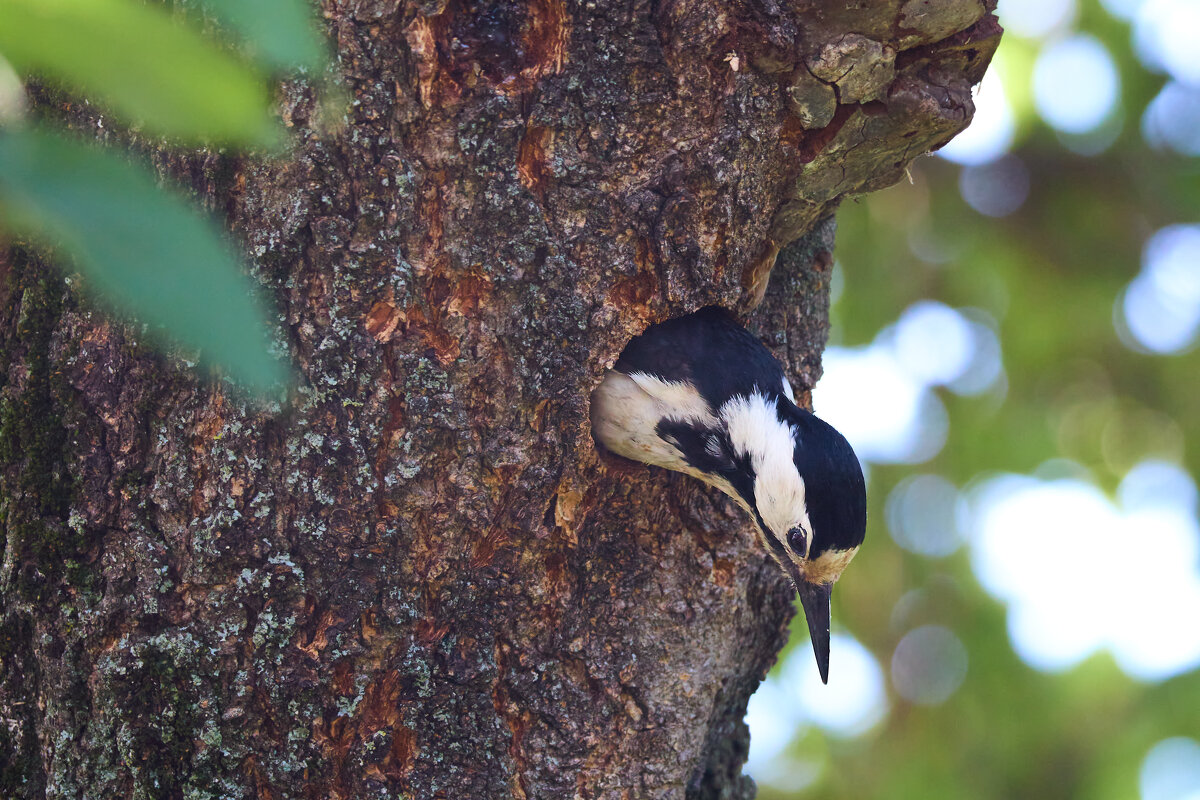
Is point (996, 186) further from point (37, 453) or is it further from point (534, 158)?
point (37, 453)

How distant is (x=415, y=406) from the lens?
164 centimetres

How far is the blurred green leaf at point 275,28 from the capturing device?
18.9 inches

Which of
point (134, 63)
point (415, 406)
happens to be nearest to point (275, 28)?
point (134, 63)

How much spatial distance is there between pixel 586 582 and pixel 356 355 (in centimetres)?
63

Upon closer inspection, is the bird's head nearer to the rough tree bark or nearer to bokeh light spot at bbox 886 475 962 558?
the rough tree bark

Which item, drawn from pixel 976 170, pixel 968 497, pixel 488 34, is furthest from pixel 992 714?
pixel 488 34

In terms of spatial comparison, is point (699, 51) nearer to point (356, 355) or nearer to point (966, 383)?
point (356, 355)

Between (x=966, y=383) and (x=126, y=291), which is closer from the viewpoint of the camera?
(x=126, y=291)

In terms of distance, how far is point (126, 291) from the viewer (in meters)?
0.44

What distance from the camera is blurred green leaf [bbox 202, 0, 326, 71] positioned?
0.48m

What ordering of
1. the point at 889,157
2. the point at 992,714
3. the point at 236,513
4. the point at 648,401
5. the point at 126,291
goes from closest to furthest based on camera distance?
the point at 126,291
the point at 236,513
the point at 889,157
the point at 648,401
the point at 992,714

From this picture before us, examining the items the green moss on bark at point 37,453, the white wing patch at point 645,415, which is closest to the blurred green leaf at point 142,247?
the green moss on bark at point 37,453

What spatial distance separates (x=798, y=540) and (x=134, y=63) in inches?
69.3

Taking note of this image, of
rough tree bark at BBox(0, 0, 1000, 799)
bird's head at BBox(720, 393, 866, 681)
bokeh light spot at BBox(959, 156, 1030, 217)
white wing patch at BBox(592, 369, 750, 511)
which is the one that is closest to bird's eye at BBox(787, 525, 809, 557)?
bird's head at BBox(720, 393, 866, 681)
